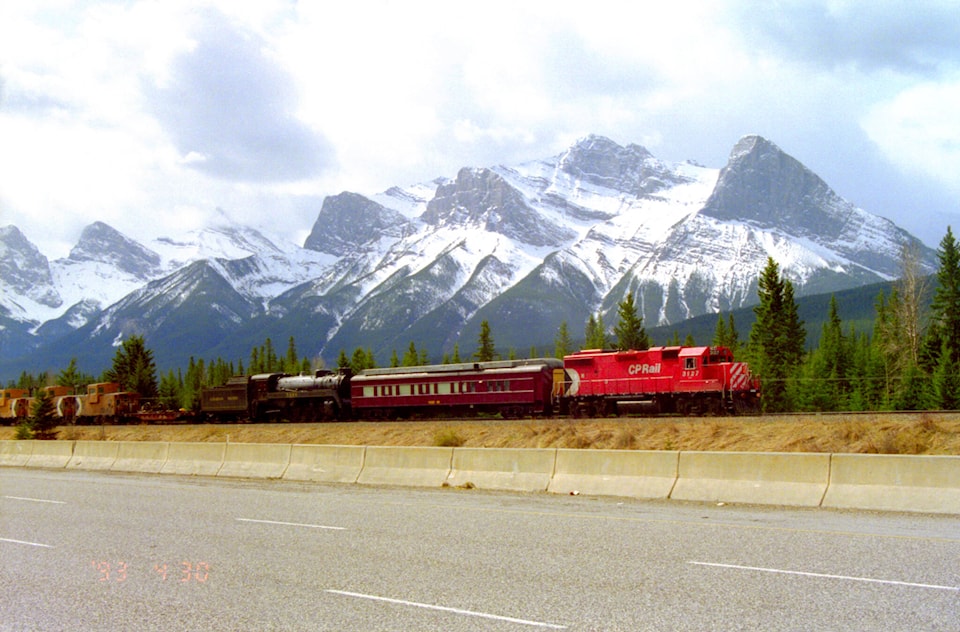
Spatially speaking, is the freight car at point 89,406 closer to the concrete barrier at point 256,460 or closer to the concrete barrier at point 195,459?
the concrete barrier at point 195,459

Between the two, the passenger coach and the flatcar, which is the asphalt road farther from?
the flatcar

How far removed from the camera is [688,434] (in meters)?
30.1

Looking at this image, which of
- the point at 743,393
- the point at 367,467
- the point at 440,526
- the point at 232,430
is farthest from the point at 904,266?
the point at 440,526

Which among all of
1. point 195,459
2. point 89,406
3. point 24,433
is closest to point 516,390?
point 195,459

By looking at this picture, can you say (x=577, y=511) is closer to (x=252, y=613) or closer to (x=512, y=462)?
(x=512, y=462)

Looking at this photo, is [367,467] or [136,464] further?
[136,464]

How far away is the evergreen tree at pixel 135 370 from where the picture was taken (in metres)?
110

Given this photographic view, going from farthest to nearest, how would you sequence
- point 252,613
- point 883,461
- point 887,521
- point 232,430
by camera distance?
point 232,430 → point 883,461 → point 887,521 → point 252,613

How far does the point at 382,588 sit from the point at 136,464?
2491cm

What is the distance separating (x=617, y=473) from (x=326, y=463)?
384 inches

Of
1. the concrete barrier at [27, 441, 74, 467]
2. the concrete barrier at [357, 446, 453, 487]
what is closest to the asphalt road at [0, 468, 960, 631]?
the concrete barrier at [357, 446, 453, 487]

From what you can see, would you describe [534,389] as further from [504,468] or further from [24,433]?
[24,433]

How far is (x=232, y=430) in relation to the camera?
4866cm
